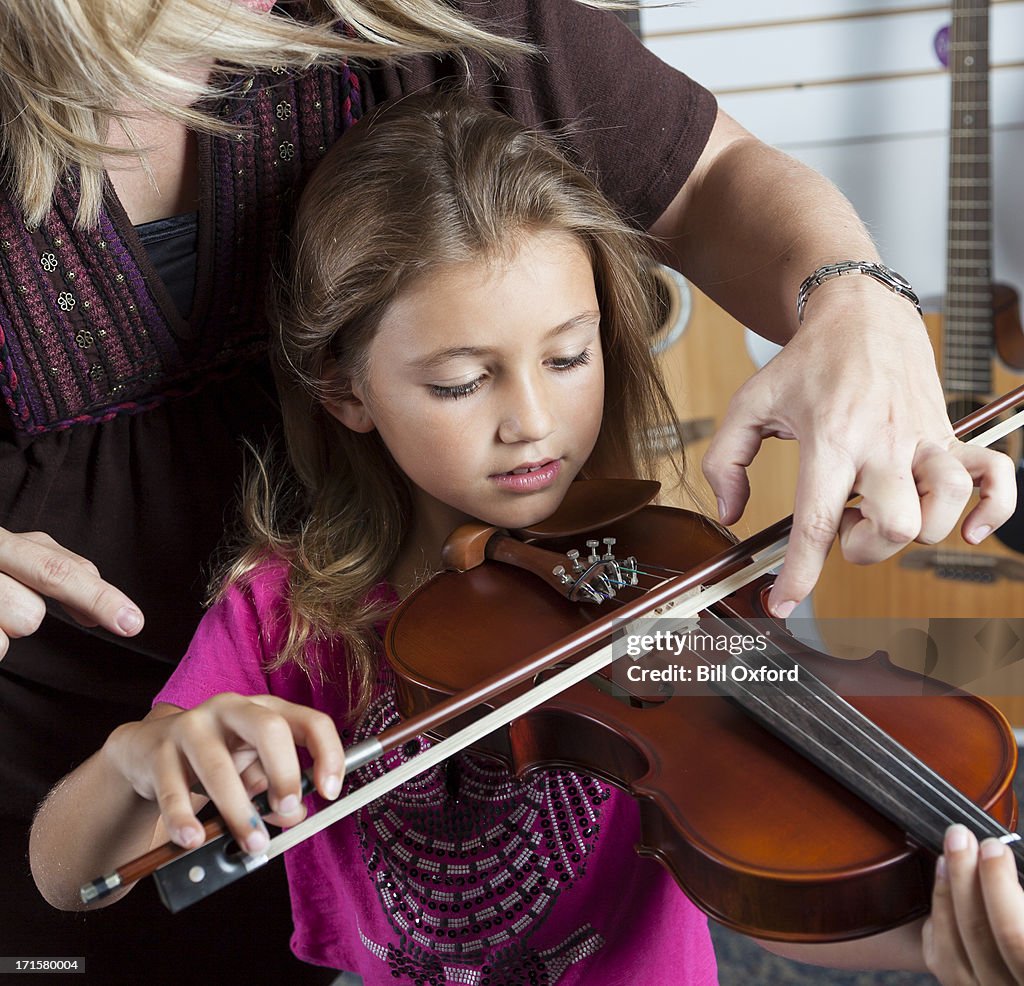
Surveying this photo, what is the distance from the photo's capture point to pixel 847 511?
0.65 meters

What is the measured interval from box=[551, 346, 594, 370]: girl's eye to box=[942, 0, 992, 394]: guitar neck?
3.79ft

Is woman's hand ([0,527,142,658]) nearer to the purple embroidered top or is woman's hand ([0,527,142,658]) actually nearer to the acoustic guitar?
the purple embroidered top

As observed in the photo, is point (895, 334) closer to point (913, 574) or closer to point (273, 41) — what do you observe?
point (273, 41)

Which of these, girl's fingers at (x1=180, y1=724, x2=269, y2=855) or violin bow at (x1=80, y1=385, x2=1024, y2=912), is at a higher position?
girl's fingers at (x1=180, y1=724, x2=269, y2=855)

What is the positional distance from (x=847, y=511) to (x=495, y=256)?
0.31 meters

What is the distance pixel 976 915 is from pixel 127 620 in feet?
1.66

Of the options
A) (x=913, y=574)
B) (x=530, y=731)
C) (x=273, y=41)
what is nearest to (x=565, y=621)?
(x=530, y=731)

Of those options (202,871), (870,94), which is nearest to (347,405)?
(202,871)

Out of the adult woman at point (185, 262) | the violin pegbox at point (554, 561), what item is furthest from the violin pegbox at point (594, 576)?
the adult woman at point (185, 262)

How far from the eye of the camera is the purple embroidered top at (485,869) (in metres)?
0.81

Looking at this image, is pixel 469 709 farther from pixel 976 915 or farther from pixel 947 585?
pixel 947 585

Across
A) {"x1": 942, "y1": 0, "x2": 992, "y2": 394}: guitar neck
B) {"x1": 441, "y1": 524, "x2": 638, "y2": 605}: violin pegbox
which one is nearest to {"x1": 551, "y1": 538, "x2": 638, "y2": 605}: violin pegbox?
{"x1": 441, "y1": 524, "x2": 638, "y2": 605}: violin pegbox

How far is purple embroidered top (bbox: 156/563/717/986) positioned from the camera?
81 centimetres

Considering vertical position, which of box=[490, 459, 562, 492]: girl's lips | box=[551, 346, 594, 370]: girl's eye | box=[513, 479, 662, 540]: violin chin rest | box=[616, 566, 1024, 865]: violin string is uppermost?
box=[551, 346, 594, 370]: girl's eye
